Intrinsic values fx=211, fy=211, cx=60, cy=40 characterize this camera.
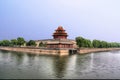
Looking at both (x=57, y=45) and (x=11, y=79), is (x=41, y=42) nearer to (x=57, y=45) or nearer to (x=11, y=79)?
(x=57, y=45)

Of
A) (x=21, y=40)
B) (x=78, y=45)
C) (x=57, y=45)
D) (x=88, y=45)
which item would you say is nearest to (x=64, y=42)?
(x=57, y=45)

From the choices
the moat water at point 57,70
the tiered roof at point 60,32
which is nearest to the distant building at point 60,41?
the tiered roof at point 60,32

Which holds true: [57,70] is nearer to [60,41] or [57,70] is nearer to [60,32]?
[60,41]

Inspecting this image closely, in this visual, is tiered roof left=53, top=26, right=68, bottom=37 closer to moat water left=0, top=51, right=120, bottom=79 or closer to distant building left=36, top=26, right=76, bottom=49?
distant building left=36, top=26, right=76, bottom=49

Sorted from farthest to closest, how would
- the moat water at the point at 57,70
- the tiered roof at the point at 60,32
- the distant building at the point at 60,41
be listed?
the tiered roof at the point at 60,32 → the distant building at the point at 60,41 → the moat water at the point at 57,70

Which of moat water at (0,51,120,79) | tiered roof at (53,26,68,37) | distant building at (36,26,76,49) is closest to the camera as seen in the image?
moat water at (0,51,120,79)

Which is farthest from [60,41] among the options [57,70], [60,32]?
[57,70]

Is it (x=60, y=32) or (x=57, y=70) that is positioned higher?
(x=60, y=32)

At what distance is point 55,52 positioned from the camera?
2514 inches

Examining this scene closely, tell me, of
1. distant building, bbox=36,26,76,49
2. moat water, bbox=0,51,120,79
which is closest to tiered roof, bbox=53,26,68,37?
distant building, bbox=36,26,76,49

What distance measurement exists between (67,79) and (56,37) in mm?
58960

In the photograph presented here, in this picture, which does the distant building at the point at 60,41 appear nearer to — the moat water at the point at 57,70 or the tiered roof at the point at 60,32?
the tiered roof at the point at 60,32

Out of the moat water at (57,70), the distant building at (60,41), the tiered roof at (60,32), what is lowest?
the moat water at (57,70)

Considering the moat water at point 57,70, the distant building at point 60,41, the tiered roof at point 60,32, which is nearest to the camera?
the moat water at point 57,70
